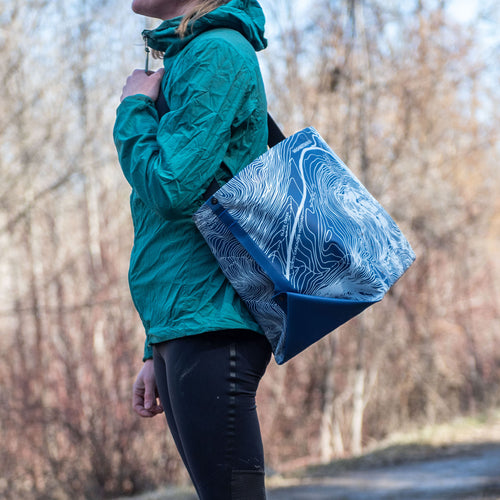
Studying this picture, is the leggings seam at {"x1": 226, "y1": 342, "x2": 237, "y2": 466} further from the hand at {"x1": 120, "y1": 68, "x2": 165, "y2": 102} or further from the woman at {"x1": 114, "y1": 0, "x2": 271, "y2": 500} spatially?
the hand at {"x1": 120, "y1": 68, "x2": 165, "y2": 102}

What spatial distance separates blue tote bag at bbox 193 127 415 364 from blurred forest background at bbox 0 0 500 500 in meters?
6.33

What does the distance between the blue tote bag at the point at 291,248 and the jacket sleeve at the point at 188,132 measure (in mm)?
65

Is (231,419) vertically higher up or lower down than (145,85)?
lower down

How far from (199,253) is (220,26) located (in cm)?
51

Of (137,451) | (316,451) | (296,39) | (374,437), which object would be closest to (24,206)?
(137,451)

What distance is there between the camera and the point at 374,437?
1061cm

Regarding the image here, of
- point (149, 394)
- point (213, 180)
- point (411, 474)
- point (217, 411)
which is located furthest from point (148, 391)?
point (411, 474)

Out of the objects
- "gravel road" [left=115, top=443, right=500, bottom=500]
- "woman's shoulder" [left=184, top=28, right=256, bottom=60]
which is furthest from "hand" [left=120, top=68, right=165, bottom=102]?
"gravel road" [left=115, top=443, right=500, bottom=500]

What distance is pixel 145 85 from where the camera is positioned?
1.53m

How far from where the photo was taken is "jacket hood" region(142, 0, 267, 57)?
1.47m

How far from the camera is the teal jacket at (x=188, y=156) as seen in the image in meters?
1.35

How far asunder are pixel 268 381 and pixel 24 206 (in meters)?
4.19

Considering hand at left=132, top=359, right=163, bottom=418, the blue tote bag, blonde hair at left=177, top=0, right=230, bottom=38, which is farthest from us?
hand at left=132, top=359, right=163, bottom=418

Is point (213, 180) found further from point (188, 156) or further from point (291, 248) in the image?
point (291, 248)
